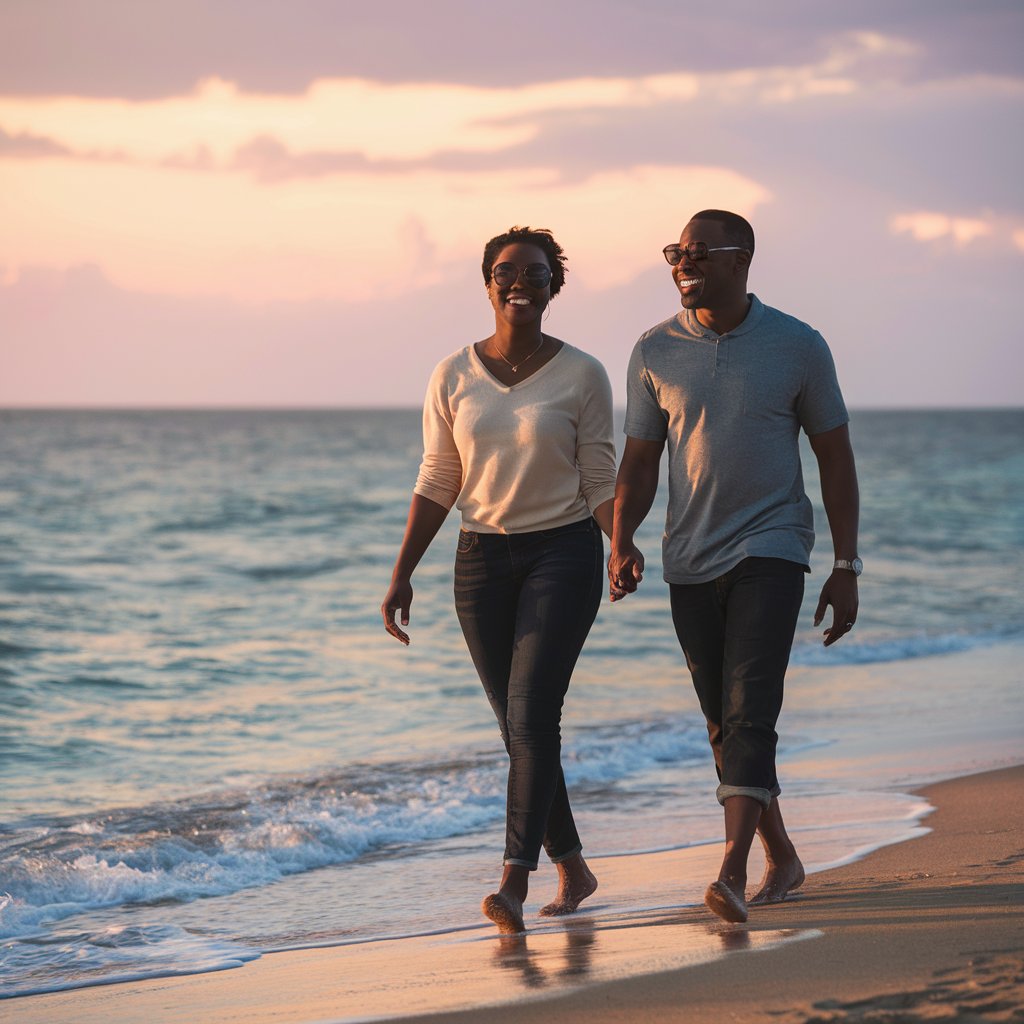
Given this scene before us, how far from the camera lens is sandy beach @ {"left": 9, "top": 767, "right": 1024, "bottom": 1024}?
2.93m

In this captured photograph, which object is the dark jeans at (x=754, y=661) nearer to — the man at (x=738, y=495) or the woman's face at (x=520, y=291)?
the man at (x=738, y=495)

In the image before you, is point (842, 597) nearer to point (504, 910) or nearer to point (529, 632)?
point (529, 632)

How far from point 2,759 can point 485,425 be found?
17.4ft

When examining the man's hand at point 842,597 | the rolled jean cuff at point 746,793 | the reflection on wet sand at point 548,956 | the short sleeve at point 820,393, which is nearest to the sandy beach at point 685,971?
the reflection on wet sand at point 548,956

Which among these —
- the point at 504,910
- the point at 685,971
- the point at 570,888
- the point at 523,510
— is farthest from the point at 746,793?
the point at 523,510

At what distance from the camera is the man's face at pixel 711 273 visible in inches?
153

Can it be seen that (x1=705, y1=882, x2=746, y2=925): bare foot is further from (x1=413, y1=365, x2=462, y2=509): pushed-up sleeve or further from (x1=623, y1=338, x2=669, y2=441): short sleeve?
(x1=413, y1=365, x2=462, y2=509): pushed-up sleeve

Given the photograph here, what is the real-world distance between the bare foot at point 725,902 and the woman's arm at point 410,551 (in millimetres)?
1171

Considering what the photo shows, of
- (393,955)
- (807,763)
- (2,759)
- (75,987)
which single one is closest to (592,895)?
(393,955)

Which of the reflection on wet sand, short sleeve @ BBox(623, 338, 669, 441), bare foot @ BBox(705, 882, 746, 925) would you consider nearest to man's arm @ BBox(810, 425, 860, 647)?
short sleeve @ BBox(623, 338, 669, 441)

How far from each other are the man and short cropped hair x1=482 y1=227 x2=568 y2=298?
0.43 meters

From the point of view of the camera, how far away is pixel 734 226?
155 inches

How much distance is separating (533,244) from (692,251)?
0.54 m

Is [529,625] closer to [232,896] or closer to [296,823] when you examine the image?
[232,896]
